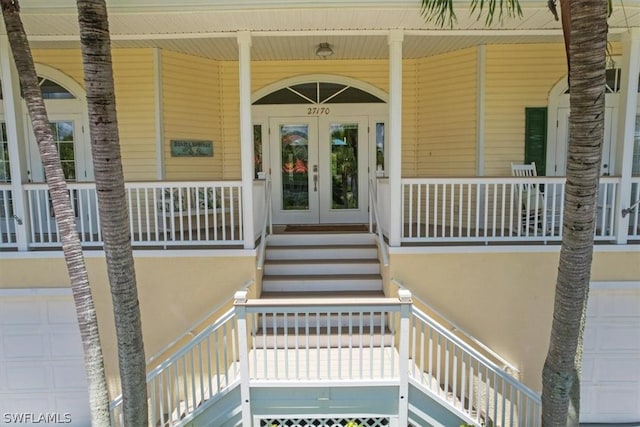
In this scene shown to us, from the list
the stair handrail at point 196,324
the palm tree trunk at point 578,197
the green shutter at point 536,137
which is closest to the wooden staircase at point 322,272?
the stair handrail at point 196,324

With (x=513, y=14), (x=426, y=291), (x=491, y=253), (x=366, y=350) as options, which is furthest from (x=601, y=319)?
(x=513, y=14)

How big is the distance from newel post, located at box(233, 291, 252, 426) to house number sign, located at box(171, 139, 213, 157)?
3691mm

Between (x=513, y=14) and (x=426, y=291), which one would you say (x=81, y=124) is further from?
(x=513, y=14)

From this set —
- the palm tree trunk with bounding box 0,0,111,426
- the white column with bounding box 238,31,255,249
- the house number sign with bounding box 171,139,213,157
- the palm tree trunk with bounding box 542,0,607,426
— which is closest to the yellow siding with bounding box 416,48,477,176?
the white column with bounding box 238,31,255,249

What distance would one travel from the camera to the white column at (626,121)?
4934 millimetres

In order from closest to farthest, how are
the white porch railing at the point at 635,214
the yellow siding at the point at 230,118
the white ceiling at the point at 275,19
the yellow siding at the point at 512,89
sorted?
the white ceiling at the point at 275,19
the white porch railing at the point at 635,214
the yellow siding at the point at 512,89
the yellow siding at the point at 230,118

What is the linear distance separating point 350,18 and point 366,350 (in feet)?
12.9

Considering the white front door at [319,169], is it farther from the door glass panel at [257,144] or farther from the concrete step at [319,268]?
the concrete step at [319,268]

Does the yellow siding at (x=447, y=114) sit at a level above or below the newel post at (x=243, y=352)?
above

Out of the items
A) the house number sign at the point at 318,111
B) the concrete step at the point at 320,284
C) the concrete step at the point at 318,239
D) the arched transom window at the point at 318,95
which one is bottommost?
the concrete step at the point at 320,284

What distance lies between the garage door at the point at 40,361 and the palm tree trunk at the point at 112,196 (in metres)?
2.91

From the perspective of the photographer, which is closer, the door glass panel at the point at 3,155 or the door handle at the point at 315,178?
the door glass panel at the point at 3,155

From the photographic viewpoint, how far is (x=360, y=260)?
5809 mm

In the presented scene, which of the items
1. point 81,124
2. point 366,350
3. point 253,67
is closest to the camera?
point 366,350
